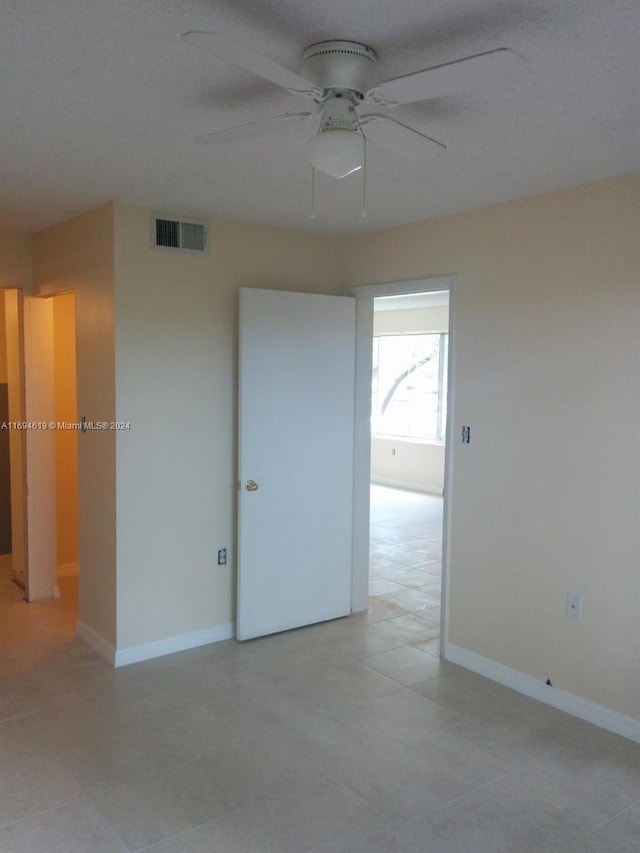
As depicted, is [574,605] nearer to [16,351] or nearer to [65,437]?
[65,437]

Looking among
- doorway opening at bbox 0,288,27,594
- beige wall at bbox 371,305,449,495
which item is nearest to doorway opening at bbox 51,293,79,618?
doorway opening at bbox 0,288,27,594

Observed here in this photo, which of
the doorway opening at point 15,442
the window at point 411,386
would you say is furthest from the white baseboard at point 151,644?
the window at point 411,386

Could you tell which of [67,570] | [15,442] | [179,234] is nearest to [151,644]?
[67,570]

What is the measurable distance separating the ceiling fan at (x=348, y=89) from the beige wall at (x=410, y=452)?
697 cm

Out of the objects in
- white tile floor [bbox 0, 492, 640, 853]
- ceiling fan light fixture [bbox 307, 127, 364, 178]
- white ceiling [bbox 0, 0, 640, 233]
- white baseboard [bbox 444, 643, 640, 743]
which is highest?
white ceiling [bbox 0, 0, 640, 233]

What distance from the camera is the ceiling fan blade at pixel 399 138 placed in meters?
1.91

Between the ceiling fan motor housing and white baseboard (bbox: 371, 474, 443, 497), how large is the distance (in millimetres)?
7509

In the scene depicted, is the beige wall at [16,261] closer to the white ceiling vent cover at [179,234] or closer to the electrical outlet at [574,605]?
the white ceiling vent cover at [179,234]

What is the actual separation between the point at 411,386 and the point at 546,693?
6838 millimetres

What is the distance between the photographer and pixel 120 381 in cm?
353

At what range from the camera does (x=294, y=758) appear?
276cm

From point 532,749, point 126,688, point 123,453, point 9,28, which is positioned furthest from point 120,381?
point 532,749

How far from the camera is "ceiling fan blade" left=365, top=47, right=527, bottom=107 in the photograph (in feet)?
4.87

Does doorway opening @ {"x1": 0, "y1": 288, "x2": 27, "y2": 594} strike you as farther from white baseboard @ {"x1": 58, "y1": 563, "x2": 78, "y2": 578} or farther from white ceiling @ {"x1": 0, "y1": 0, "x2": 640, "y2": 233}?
white ceiling @ {"x1": 0, "y1": 0, "x2": 640, "y2": 233}
